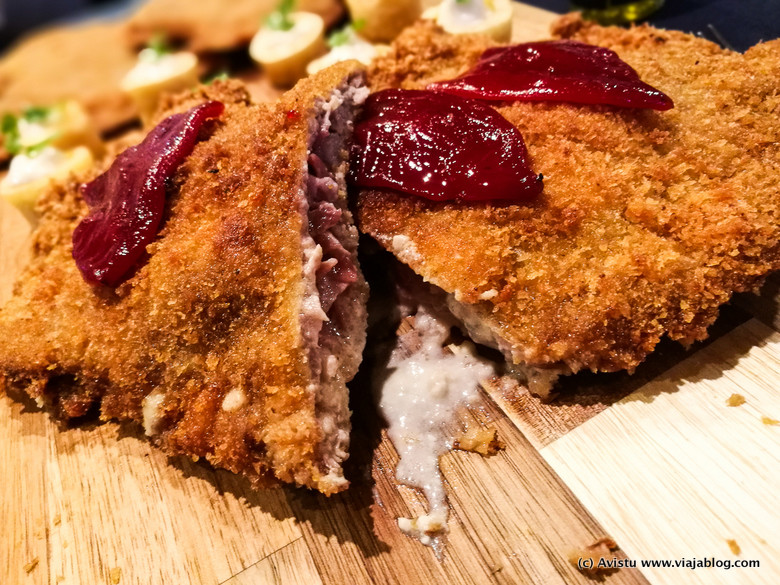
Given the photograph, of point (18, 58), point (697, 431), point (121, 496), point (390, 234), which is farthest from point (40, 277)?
point (18, 58)

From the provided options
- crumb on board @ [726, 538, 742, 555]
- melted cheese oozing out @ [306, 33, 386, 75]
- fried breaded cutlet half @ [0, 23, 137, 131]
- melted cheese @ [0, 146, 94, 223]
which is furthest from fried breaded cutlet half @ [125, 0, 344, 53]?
crumb on board @ [726, 538, 742, 555]

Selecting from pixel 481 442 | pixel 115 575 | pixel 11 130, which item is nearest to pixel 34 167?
pixel 11 130

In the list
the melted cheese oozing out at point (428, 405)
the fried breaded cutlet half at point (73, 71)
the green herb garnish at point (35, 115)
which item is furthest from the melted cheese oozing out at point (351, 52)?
the melted cheese oozing out at point (428, 405)

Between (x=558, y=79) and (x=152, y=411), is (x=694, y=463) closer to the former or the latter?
(x=558, y=79)

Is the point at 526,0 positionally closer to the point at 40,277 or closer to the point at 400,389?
the point at 400,389

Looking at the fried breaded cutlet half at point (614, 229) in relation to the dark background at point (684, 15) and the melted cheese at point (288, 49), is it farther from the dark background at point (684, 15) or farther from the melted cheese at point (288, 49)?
the melted cheese at point (288, 49)
